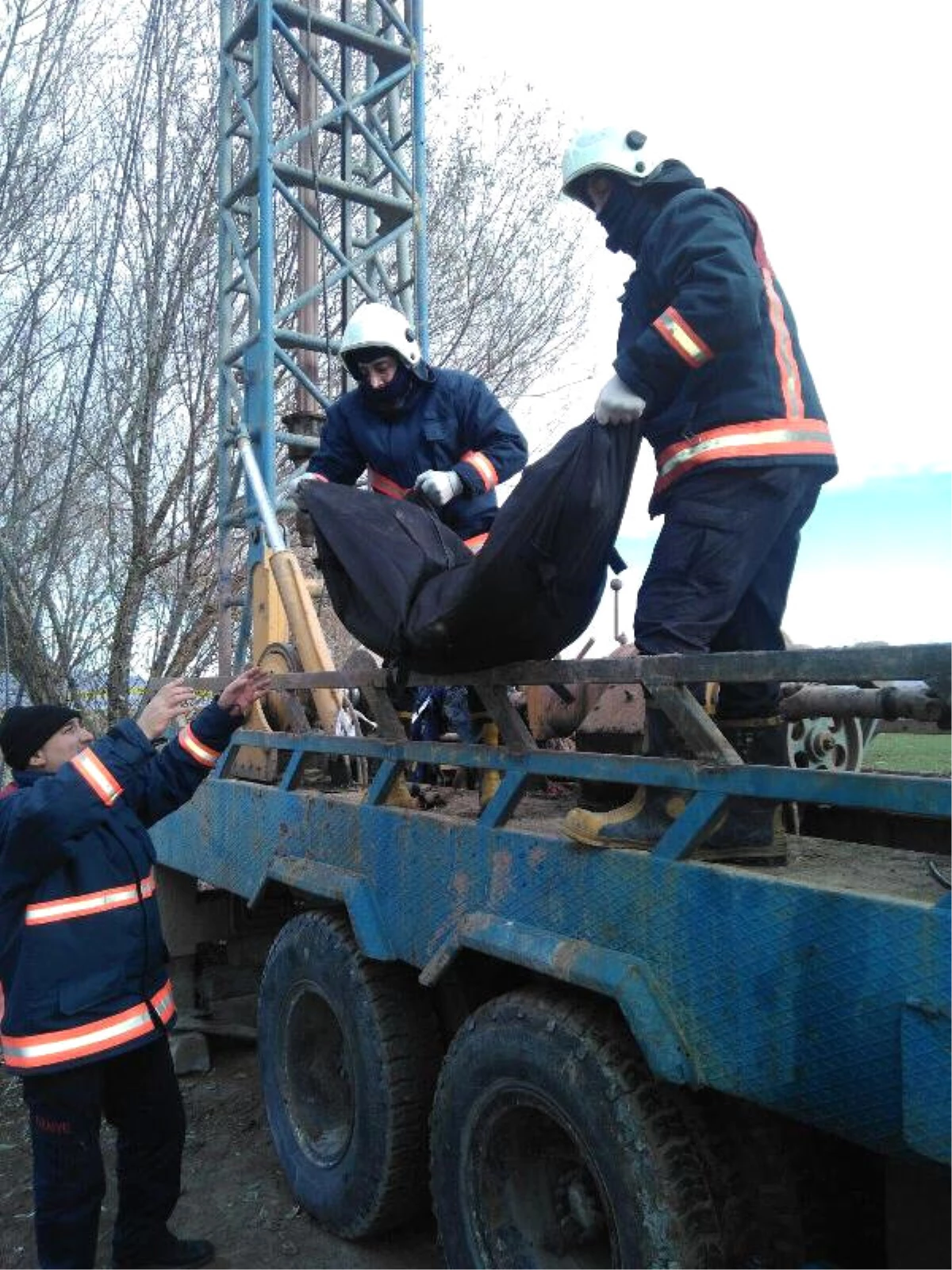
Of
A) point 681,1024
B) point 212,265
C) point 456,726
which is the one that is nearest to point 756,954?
point 681,1024

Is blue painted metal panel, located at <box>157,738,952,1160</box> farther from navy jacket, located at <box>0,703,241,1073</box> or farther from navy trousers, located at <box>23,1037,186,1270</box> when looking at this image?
navy trousers, located at <box>23,1037,186,1270</box>

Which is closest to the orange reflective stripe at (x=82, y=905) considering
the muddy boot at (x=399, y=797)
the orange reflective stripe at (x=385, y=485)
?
the muddy boot at (x=399, y=797)

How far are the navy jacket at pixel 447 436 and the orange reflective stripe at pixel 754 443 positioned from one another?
125cm

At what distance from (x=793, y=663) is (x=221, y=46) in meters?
7.41

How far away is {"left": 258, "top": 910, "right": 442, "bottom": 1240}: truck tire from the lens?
9.63 feet

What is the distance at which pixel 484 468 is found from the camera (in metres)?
3.68

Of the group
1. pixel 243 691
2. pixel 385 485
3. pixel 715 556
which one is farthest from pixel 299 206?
pixel 715 556

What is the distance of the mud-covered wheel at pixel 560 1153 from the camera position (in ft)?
6.46

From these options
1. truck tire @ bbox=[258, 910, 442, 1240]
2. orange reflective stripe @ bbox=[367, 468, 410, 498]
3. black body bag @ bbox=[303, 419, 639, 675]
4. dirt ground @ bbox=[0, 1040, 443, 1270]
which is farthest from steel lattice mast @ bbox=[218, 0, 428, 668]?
black body bag @ bbox=[303, 419, 639, 675]

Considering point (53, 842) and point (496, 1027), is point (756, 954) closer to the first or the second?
point (496, 1027)

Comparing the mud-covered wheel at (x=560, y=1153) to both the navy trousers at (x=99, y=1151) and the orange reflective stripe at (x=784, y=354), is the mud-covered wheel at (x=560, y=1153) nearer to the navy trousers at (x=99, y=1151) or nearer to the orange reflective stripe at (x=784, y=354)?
the navy trousers at (x=99, y=1151)

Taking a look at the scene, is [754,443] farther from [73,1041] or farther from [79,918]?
[73,1041]

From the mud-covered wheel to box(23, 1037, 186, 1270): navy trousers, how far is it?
102 centimetres

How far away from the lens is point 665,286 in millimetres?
2555
